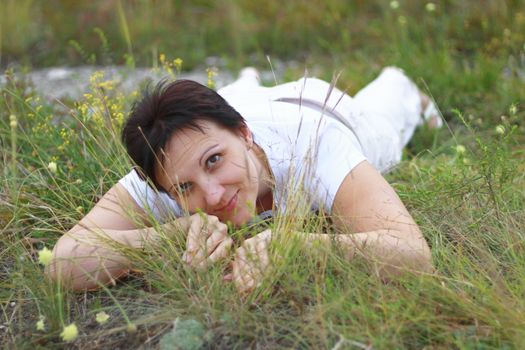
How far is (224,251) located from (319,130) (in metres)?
0.70

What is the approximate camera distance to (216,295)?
2238 millimetres

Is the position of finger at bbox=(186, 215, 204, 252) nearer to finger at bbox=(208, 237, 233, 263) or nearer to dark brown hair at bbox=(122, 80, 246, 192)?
finger at bbox=(208, 237, 233, 263)

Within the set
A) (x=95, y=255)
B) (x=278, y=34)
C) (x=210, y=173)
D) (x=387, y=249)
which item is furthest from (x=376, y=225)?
(x=278, y=34)

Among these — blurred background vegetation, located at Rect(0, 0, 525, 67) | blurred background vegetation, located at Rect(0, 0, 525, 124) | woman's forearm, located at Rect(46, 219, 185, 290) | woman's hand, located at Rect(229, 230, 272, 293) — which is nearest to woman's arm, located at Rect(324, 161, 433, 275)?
woman's hand, located at Rect(229, 230, 272, 293)

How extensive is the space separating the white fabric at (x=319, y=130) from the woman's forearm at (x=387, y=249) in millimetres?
136

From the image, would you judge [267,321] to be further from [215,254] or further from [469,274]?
[469,274]

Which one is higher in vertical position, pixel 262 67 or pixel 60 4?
pixel 60 4

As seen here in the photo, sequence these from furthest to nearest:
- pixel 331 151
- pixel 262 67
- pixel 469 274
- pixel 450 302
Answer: pixel 262 67, pixel 331 151, pixel 469 274, pixel 450 302

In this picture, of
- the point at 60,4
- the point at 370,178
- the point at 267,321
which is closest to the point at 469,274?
the point at 370,178

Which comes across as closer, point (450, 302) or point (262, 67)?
point (450, 302)

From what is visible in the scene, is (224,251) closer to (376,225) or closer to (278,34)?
(376,225)

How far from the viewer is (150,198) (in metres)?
2.79

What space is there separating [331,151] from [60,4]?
14.2 feet

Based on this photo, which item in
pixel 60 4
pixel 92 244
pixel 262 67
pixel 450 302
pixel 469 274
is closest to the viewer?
pixel 450 302
